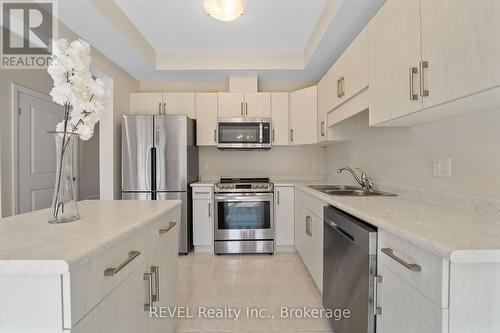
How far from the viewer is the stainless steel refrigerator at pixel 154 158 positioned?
10.1 ft

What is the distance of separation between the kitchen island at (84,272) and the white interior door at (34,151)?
8.11 feet

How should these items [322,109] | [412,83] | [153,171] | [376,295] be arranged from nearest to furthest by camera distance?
1. [376,295]
2. [412,83]
3. [322,109]
4. [153,171]

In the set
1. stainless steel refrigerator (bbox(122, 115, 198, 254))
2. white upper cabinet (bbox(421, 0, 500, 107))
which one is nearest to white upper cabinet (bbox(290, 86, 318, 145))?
stainless steel refrigerator (bbox(122, 115, 198, 254))

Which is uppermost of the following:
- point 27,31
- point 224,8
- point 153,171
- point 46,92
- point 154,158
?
point 224,8

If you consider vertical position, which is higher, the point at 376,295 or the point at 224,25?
the point at 224,25

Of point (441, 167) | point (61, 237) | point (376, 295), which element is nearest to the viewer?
point (61, 237)

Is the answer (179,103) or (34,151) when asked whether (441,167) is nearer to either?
(179,103)

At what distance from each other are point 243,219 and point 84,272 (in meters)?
2.49

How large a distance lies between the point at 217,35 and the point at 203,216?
2104 mm

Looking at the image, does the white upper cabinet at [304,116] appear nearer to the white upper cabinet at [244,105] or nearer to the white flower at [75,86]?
the white upper cabinet at [244,105]

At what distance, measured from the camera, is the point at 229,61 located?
3.25 metres

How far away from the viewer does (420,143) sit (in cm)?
176

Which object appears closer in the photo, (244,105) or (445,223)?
(445,223)

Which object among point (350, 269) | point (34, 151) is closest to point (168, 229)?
point (350, 269)
